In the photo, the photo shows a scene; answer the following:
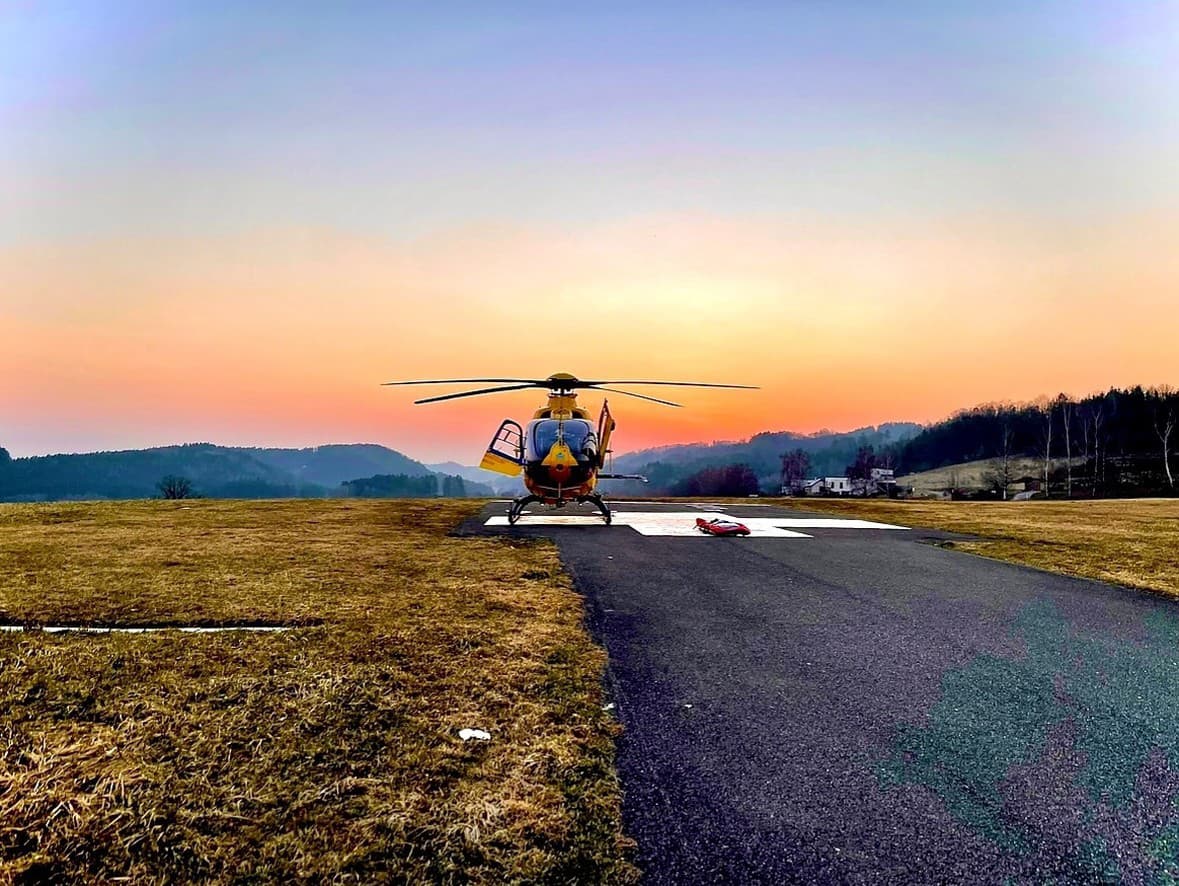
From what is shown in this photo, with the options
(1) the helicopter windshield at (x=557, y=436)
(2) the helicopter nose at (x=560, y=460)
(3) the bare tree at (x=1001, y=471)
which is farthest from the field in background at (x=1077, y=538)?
(3) the bare tree at (x=1001, y=471)

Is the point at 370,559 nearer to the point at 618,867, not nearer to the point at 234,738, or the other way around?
the point at 234,738

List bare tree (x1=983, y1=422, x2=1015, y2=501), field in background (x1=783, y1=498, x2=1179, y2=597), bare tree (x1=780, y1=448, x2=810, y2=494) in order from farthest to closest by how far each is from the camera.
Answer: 1. bare tree (x1=780, y1=448, x2=810, y2=494)
2. bare tree (x1=983, y1=422, x2=1015, y2=501)
3. field in background (x1=783, y1=498, x2=1179, y2=597)

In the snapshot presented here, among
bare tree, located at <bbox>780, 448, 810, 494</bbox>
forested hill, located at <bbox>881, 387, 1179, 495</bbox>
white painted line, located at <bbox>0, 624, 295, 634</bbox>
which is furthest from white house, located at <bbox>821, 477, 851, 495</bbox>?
white painted line, located at <bbox>0, 624, 295, 634</bbox>

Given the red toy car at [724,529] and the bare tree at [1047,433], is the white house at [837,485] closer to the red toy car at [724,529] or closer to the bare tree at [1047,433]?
the bare tree at [1047,433]

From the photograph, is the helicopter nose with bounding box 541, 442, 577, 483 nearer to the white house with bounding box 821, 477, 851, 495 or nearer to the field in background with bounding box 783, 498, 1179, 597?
the field in background with bounding box 783, 498, 1179, 597

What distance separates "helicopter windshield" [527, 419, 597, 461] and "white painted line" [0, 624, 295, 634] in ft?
28.8

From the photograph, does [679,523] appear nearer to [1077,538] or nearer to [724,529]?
[724,529]

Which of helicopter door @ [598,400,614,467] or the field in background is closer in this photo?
the field in background

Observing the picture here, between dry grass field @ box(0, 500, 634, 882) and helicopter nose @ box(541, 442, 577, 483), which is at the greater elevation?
helicopter nose @ box(541, 442, 577, 483)

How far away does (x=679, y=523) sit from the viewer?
14.7 meters

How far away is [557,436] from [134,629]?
9402 mm

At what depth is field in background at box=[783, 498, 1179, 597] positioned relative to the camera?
8.59 m

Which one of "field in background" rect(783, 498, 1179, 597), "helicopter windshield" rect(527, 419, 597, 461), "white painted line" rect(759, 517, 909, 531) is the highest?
"helicopter windshield" rect(527, 419, 597, 461)

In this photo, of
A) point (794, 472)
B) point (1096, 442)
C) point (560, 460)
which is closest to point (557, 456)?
point (560, 460)
